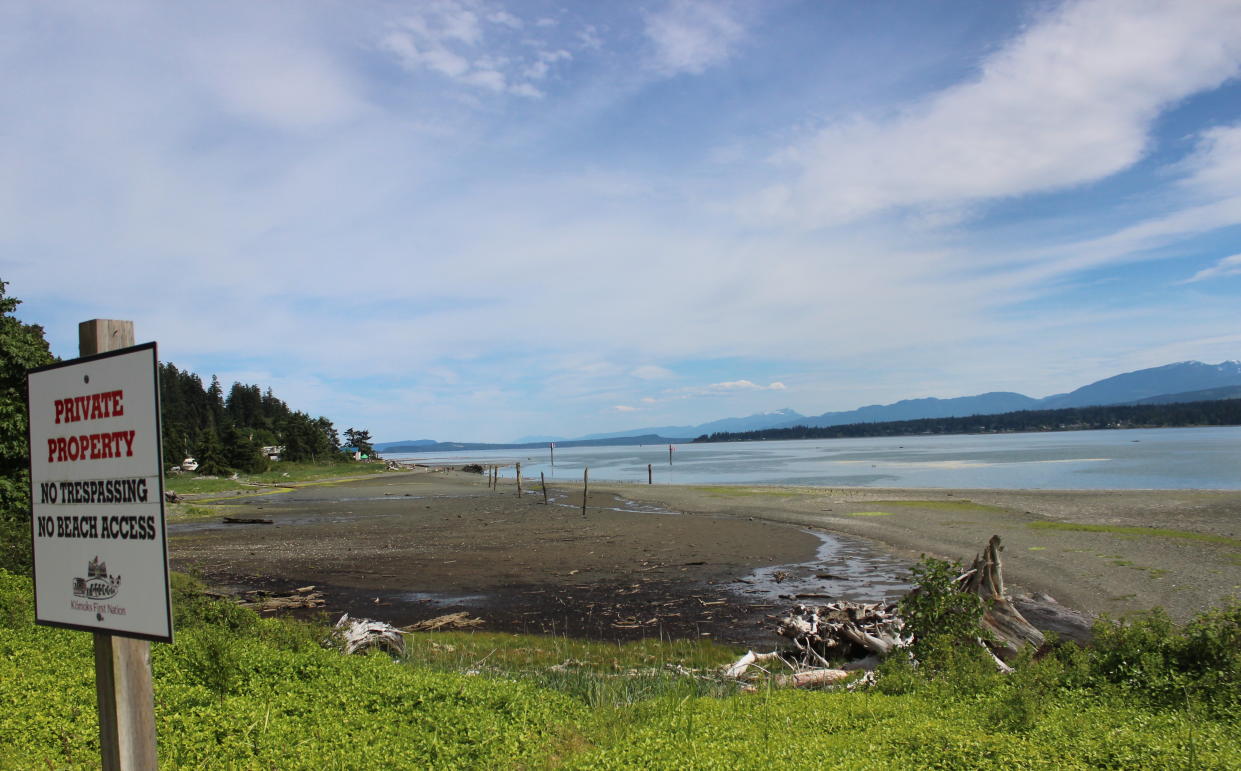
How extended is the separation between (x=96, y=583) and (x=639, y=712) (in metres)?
4.78

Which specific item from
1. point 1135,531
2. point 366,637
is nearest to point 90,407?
point 366,637

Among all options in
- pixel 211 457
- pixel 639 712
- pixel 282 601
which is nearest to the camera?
pixel 639 712

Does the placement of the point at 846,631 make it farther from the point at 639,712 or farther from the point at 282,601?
the point at 282,601

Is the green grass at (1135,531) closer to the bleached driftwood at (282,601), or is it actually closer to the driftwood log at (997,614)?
the driftwood log at (997,614)

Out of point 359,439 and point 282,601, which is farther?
point 359,439

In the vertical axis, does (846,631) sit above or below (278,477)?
above

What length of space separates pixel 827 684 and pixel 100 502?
8.30 meters

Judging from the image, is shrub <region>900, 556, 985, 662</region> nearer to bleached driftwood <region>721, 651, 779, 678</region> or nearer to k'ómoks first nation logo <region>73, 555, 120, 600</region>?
bleached driftwood <region>721, 651, 779, 678</region>

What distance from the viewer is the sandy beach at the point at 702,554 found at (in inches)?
641

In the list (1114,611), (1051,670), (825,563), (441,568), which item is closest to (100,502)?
(1051,670)

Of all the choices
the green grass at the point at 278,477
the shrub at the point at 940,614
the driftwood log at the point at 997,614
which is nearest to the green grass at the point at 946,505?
the driftwood log at the point at 997,614

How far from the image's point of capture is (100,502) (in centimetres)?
344

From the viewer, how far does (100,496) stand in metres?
3.45

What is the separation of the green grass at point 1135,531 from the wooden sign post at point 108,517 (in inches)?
1142
